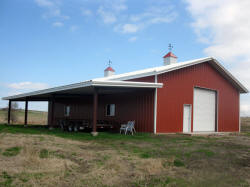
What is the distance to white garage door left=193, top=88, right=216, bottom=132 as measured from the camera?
17934 millimetres

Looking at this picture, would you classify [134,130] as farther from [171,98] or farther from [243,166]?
[243,166]

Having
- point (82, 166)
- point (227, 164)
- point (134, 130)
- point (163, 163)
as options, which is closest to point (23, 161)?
point (82, 166)

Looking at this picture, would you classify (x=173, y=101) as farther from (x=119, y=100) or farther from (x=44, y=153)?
Result: (x=44, y=153)

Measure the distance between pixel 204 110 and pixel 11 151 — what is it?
45.6 ft

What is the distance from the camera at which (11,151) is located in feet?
A: 27.0

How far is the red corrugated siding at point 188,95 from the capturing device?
50.7 feet

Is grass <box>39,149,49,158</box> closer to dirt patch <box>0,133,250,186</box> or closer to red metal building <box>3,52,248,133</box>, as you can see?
dirt patch <box>0,133,250,186</box>

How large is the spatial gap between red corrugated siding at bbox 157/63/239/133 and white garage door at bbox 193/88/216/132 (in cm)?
51

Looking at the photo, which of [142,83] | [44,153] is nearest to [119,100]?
[142,83]

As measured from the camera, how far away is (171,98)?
1587 cm

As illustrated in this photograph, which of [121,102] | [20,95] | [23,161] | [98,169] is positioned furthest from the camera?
[20,95]

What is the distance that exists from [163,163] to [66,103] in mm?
19490

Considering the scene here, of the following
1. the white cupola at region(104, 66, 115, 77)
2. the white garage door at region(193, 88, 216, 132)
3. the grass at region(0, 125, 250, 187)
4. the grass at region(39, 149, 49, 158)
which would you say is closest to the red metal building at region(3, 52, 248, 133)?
the white garage door at region(193, 88, 216, 132)

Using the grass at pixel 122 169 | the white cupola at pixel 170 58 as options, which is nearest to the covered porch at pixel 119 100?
the grass at pixel 122 169
